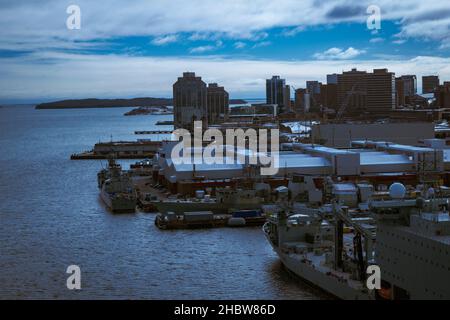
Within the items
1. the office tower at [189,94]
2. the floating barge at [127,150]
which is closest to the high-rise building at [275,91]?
the office tower at [189,94]

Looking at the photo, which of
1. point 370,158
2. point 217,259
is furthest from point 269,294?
point 370,158

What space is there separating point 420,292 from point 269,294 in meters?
2.04

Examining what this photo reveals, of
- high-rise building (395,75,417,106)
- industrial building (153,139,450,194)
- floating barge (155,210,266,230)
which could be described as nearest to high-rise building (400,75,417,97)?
high-rise building (395,75,417,106)

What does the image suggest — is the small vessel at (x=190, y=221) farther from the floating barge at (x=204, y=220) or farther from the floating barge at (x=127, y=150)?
the floating barge at (x=127, y=150)

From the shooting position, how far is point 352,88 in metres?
49.6

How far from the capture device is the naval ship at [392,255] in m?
4.89

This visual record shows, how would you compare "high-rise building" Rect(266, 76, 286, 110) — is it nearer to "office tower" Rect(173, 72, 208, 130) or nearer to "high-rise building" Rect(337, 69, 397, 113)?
"high-rise building" Rect(337, 69, 397, 113)

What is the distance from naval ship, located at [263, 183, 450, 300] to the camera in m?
4.89

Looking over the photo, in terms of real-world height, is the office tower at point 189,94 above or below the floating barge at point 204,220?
above

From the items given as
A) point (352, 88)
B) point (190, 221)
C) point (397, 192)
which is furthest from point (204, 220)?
point (352, 88)

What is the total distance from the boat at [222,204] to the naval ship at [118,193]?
674 mm

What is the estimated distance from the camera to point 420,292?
16.4 feet

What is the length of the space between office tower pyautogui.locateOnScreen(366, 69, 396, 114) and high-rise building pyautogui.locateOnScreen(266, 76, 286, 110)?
11592 mm
